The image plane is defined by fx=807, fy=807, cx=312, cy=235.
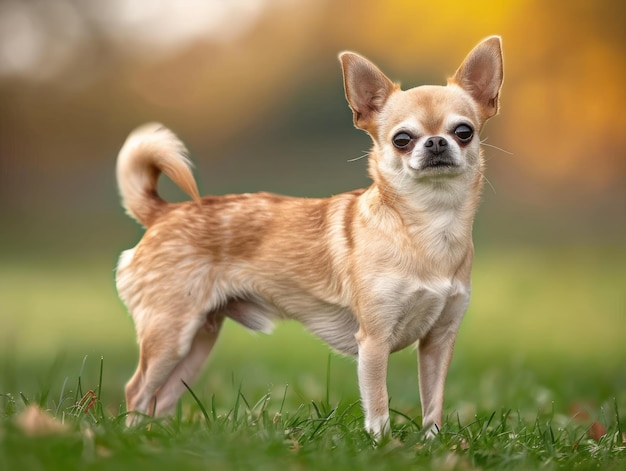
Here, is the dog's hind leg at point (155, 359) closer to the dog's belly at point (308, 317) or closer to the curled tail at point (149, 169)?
the dog's belly at point (308, 317)

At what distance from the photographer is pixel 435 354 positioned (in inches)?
162

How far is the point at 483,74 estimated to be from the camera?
13.7 ft

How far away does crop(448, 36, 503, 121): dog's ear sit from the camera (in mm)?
4133

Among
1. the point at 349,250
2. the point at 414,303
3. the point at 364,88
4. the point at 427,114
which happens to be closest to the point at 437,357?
the point at 414,303

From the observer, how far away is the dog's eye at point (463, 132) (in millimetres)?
3830

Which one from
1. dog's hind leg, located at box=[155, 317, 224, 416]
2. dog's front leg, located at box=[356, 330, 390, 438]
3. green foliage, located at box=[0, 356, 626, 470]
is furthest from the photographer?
dog's hind leg, located at box=[155, 317, 224, 416]

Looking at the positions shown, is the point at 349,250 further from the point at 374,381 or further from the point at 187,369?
the point at 187,369

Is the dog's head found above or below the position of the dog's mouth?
above

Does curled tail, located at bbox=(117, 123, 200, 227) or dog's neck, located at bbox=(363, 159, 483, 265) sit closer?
dog's neck, located at bbox=(363, 159, 483, 265)

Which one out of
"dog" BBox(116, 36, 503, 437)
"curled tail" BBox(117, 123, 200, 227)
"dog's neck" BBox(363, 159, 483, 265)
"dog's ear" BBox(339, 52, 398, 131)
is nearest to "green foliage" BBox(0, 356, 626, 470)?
"dog" BBox(116, 36, 503, 437)

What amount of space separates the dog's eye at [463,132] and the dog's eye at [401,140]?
22 cm

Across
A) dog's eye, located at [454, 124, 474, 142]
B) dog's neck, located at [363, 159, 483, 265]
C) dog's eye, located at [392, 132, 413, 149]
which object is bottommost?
dog's neck, located at [363, 159, 483, 265]

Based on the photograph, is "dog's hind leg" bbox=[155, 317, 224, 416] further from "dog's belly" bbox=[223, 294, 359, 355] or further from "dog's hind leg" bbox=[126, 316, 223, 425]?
"dog's belly" bbox=[223, 294, 359, 355]

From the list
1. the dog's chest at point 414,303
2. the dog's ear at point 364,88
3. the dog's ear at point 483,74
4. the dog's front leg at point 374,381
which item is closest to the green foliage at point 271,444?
the dog's front leg at point 374,381
